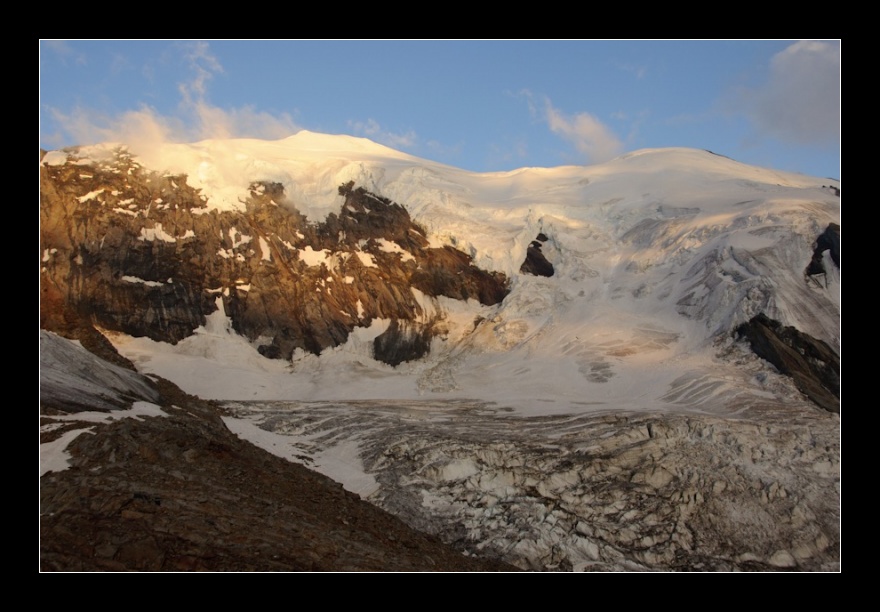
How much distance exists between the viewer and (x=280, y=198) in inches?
2410

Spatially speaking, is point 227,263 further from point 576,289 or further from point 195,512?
point 195,512

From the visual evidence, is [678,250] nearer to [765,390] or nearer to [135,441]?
[765,390]

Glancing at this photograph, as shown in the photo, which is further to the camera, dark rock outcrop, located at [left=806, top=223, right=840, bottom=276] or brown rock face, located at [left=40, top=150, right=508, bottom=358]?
brown rock face, located at [left=40, top=150, right=508, bottom=358]

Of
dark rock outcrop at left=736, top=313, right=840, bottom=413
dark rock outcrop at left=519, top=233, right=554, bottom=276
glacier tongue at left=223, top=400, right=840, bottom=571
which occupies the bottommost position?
glacier tongue at left=223, top=400, right=840, bottom=571

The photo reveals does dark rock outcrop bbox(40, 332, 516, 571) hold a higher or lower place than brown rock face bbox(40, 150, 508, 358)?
lower

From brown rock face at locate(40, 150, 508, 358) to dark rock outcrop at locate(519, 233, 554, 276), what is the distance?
5.82 ft

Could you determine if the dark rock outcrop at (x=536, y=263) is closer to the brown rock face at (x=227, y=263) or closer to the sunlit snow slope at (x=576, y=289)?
the sunlit snow slope at (x=576, y=289)

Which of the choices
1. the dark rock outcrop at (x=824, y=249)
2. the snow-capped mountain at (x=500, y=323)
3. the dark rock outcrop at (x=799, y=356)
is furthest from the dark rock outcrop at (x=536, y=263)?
the dark rock outcrop at (x=824, y=249)

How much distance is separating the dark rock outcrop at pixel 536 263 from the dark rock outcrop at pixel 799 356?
1491 cm

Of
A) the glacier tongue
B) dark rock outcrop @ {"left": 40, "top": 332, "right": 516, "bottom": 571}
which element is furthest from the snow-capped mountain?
dark rock outcrop @ {"left": 40, "top": 332, "right": 516, "bottom": 571}

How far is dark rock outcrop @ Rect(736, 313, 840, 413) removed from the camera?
41781mm

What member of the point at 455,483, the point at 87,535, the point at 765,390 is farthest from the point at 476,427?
the point at 87,535

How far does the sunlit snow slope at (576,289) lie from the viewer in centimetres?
4575

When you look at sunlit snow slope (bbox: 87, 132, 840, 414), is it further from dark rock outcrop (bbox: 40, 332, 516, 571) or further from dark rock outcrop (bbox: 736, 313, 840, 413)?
dark rock outcrop (bbox: 40, 332, 516, 571)
